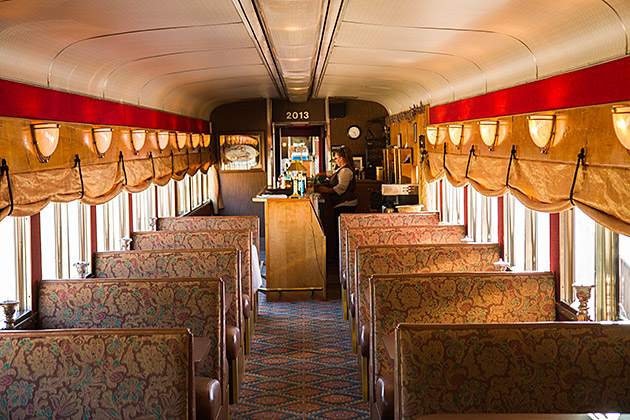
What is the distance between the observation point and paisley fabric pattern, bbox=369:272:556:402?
4.51m

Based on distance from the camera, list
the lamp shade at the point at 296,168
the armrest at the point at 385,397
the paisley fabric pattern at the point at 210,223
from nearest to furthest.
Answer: the armrest at the point at 385,397 → the paisley fabric pattern at the point at 210,223 → the lamp shade at the point at 296,168

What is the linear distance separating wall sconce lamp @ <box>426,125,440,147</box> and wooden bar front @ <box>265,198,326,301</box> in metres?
1.66

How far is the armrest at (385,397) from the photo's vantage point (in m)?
4.07

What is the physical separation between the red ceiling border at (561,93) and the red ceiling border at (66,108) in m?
3.40

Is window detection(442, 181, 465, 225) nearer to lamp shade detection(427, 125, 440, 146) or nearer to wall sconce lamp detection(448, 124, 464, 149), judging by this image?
lamp shade detection(427, 125, 440, 146)

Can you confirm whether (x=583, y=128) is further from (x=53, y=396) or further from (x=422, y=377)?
(x=53, y=396)

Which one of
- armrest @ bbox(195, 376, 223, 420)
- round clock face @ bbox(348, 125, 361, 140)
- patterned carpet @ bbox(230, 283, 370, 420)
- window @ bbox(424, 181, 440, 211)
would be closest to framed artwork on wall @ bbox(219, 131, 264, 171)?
round clock face @ bbox(348, 125, 361, 140)

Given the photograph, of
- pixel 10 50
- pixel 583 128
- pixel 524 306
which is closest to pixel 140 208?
pixel 10 50

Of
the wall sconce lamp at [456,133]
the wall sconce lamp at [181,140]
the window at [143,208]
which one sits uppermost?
the wall sconce lamp at [181,140]

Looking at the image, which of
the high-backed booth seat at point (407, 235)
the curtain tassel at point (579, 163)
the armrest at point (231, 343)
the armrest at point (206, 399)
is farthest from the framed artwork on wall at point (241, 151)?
the curtain tassel at point (579, 163)

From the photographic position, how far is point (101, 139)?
19.3ft

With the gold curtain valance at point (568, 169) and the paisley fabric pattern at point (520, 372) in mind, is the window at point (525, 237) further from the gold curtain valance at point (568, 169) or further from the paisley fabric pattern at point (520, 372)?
the paisley fabric pattern at point (520, 372)

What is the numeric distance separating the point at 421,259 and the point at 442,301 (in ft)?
4.20

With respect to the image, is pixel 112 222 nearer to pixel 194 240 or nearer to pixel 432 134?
pixel 194 240
